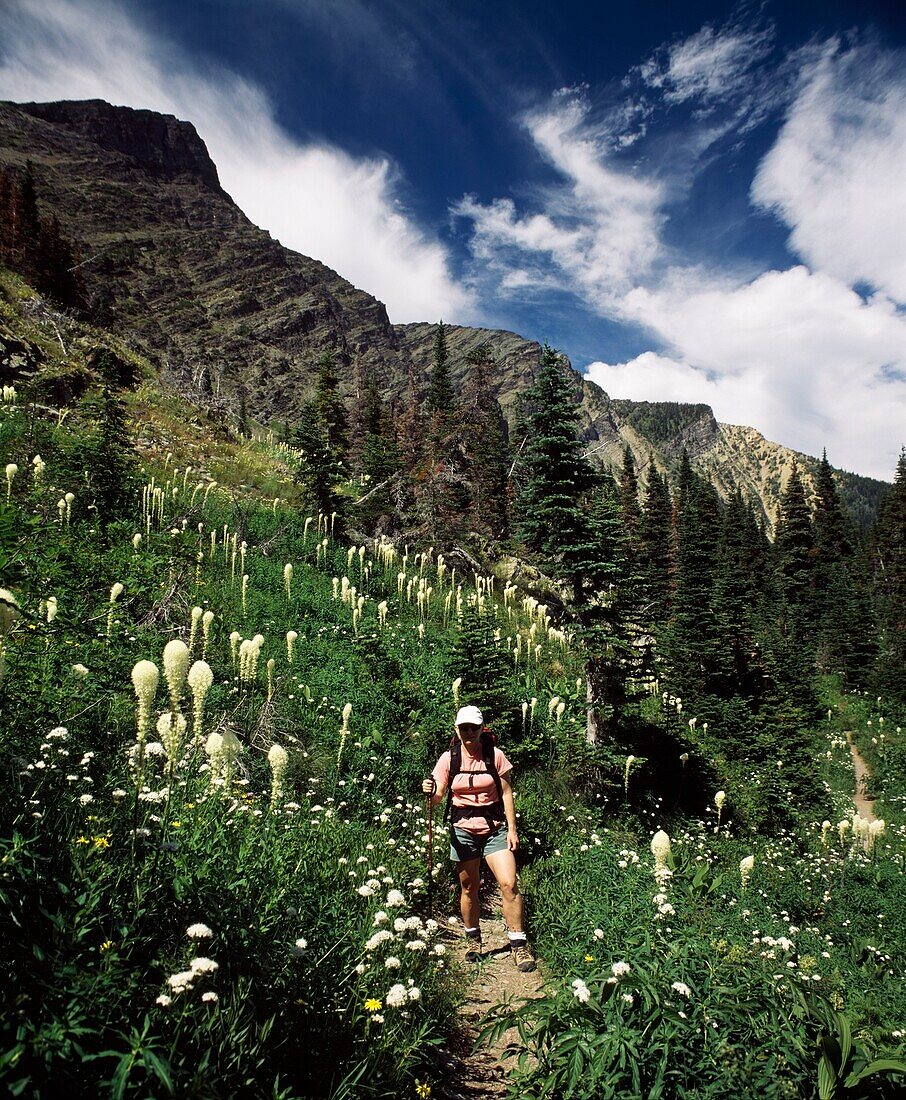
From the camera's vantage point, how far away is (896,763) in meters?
18.6

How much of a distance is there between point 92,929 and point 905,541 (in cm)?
5835

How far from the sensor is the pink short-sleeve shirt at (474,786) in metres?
4.75

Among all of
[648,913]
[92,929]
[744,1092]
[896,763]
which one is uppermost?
[92,929]

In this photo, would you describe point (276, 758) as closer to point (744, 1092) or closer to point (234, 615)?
point (744, 1092)

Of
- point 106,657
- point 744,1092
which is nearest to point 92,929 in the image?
point 744,1092

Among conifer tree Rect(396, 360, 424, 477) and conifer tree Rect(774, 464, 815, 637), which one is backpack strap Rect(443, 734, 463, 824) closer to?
conifer tree Rect(396, 360, 424, 477)

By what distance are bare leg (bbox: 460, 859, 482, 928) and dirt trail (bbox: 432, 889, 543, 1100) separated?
0.80 feet

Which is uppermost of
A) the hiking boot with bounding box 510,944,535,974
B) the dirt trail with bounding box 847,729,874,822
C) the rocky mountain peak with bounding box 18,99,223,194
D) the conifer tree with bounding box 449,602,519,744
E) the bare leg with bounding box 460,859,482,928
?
the rocky mountain peak with bounding box 18,99,223,194

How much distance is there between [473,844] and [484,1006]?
3.65 feet

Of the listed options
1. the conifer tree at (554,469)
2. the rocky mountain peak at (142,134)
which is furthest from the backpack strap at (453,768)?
the rocky mountain peak at (142,134)

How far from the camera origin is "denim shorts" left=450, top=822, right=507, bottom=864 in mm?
4719

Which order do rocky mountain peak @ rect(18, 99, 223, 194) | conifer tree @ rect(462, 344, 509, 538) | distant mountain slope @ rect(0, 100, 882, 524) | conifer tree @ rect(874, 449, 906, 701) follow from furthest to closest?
rocky mountain peak @ rect(18, 99, 223, 194), distant mountain slope @ rect(0, 100, 882, 524), conifer tree @ rect(874, 449, 906, 701), conifer tree @ rect(462, 344, 509, 538)

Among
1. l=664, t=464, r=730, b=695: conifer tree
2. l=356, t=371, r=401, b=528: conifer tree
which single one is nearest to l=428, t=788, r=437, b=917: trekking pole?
l=664, t=464, r=730, b=695: conifer tree

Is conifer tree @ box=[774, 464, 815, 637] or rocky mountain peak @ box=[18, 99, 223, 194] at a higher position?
rocky mountain peak @ box=[18, 99, 223, 194]
